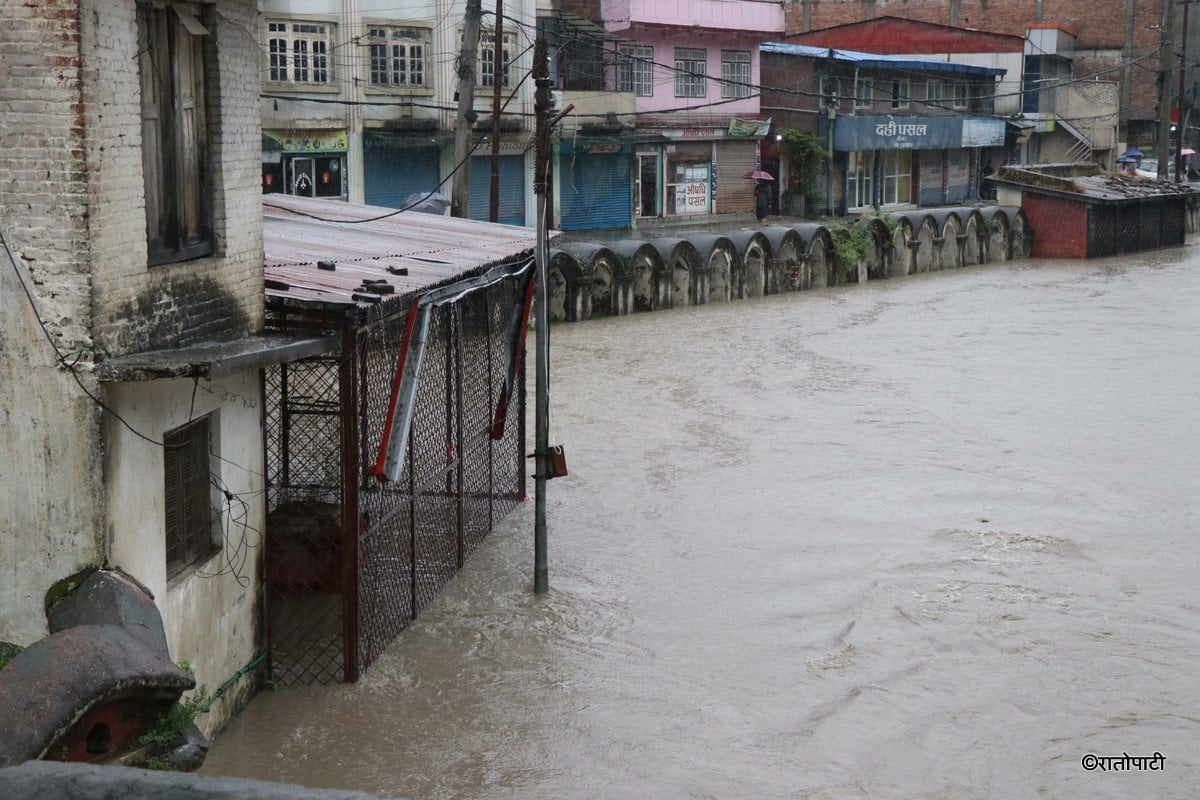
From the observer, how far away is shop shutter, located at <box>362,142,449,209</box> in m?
30.5

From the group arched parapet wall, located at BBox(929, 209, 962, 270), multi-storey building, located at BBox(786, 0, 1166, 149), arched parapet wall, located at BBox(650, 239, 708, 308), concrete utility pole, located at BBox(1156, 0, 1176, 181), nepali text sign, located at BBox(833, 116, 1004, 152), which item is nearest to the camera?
arched parapet wall, located at BBox(650, 239, 708, 308)

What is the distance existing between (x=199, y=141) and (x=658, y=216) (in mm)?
30872

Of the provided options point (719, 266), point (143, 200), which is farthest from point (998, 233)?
point (143, 200)

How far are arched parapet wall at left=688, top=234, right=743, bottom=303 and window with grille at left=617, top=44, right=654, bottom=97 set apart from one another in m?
11.0

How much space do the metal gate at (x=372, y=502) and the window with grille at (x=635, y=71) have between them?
80.2 feet

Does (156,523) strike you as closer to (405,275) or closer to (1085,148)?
(405,275)

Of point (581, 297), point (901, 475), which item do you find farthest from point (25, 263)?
point (581, 297)

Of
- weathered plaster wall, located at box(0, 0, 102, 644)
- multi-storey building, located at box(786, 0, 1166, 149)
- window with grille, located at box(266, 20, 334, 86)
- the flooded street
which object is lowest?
the flooded street

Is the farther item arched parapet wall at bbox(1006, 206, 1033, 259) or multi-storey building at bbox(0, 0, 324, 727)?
arched parapet wall at bbox(1006, 206, 1033, 259)

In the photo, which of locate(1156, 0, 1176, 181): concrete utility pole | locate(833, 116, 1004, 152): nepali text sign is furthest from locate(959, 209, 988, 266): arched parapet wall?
locate(1156, 0, 1176, 181): concrete utility pole

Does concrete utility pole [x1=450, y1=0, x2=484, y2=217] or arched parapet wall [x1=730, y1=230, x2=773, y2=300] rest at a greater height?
concrete utility pole [x1=450, y1=0, x2=484, y2=217]

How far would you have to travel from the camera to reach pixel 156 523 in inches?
259

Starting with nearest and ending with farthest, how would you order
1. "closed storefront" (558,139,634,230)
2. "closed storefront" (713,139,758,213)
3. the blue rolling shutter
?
the blue rolling shutter, "closed storefront" (558,139,634,230), "closed storefront" (713,139,758,213)

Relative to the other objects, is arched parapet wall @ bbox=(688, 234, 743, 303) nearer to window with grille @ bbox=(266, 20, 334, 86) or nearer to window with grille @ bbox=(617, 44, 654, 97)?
window with grille @ bbox=(266, 20, 334, 86)
